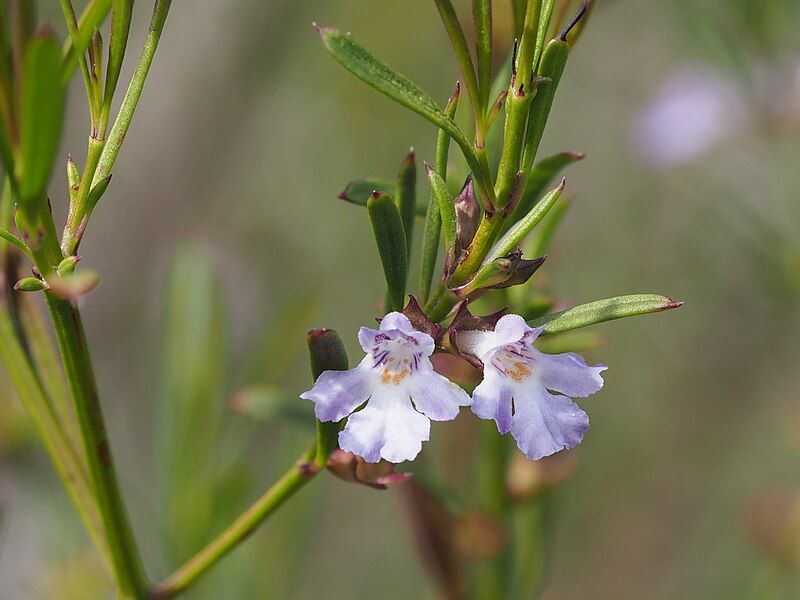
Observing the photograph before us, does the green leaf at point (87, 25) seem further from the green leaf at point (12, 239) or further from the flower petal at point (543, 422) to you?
the flower petal at point (543, 422)

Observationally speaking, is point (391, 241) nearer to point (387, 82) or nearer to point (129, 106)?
point (387, 82)

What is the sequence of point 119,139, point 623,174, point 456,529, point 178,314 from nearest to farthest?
point 119,139, point 456,529, point 178,314, point 623,174

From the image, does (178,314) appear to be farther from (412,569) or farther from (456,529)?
(412,569)

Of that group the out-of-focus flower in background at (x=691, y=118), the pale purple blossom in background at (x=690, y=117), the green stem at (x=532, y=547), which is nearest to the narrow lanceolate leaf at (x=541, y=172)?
the green stem at (x=532, y=547)

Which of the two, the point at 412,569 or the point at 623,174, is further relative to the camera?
the point at 623,174

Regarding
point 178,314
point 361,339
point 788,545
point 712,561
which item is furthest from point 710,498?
point 361,339

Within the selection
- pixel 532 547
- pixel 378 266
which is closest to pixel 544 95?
pixel 532 547

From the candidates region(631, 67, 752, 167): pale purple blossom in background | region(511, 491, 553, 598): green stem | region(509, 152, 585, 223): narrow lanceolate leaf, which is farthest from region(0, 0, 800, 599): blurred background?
region(509, 152, 585, 223): narrow lanceolate leaf
